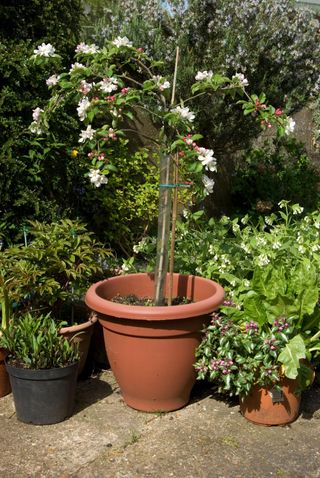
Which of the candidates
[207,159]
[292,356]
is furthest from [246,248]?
[207,159]

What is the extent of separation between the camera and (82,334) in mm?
3662

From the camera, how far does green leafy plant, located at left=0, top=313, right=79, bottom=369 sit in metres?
3.20

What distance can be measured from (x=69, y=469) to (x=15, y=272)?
3.98 ft

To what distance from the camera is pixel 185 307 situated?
318cm

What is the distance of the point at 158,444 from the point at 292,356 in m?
0.84

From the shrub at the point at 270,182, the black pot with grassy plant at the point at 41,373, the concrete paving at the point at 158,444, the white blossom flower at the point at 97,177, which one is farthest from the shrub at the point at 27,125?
the shrub at the point at 270,182

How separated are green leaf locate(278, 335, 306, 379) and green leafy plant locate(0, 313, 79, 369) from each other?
1.15 metres

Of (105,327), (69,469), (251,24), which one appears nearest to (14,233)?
(105,327)

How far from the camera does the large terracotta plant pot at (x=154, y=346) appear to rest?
3162 millimetres

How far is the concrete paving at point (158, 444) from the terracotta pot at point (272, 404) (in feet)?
0.17

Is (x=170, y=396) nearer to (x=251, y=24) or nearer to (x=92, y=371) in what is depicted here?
(x=92, y=371)

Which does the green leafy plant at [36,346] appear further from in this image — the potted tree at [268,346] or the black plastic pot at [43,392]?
the potted tree at [268,346]

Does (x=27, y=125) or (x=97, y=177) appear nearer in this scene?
(x=97, y=177)

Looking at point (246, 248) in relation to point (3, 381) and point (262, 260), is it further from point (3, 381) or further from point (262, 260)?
point (3, 381)
